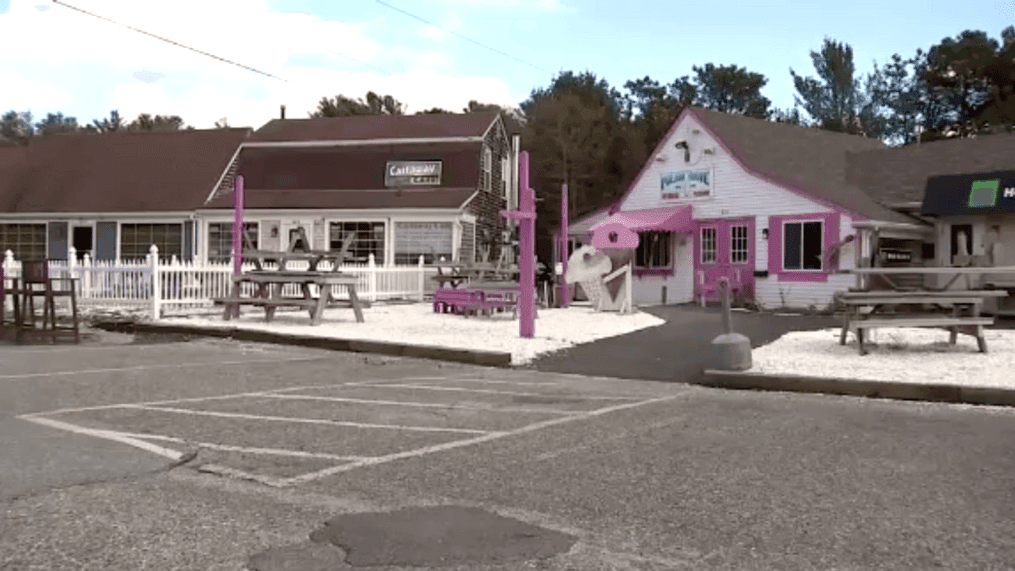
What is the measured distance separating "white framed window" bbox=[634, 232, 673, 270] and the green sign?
8.59 metres

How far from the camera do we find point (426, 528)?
4.27 m

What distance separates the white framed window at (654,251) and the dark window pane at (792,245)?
409 cm

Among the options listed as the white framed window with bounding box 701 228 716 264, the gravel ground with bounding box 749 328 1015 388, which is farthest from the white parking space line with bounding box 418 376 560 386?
the white framed window with bounding box 701 228 716 264

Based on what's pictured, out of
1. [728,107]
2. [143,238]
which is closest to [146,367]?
[143,238]

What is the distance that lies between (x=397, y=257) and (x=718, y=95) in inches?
1619

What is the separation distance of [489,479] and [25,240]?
107ft

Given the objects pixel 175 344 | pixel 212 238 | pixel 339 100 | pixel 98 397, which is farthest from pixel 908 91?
pixel 98 397

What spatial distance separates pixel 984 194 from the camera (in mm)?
21359

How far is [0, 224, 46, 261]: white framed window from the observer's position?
32219mm

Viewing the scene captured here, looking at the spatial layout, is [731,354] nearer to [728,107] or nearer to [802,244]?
[802,244]

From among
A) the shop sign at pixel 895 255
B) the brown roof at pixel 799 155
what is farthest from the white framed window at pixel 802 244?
the shop sign at pixel 895 255

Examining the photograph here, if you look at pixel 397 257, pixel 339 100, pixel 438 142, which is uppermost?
pixel 339 100

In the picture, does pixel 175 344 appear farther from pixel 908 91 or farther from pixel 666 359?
pixel 908 91

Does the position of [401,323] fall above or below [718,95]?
below
